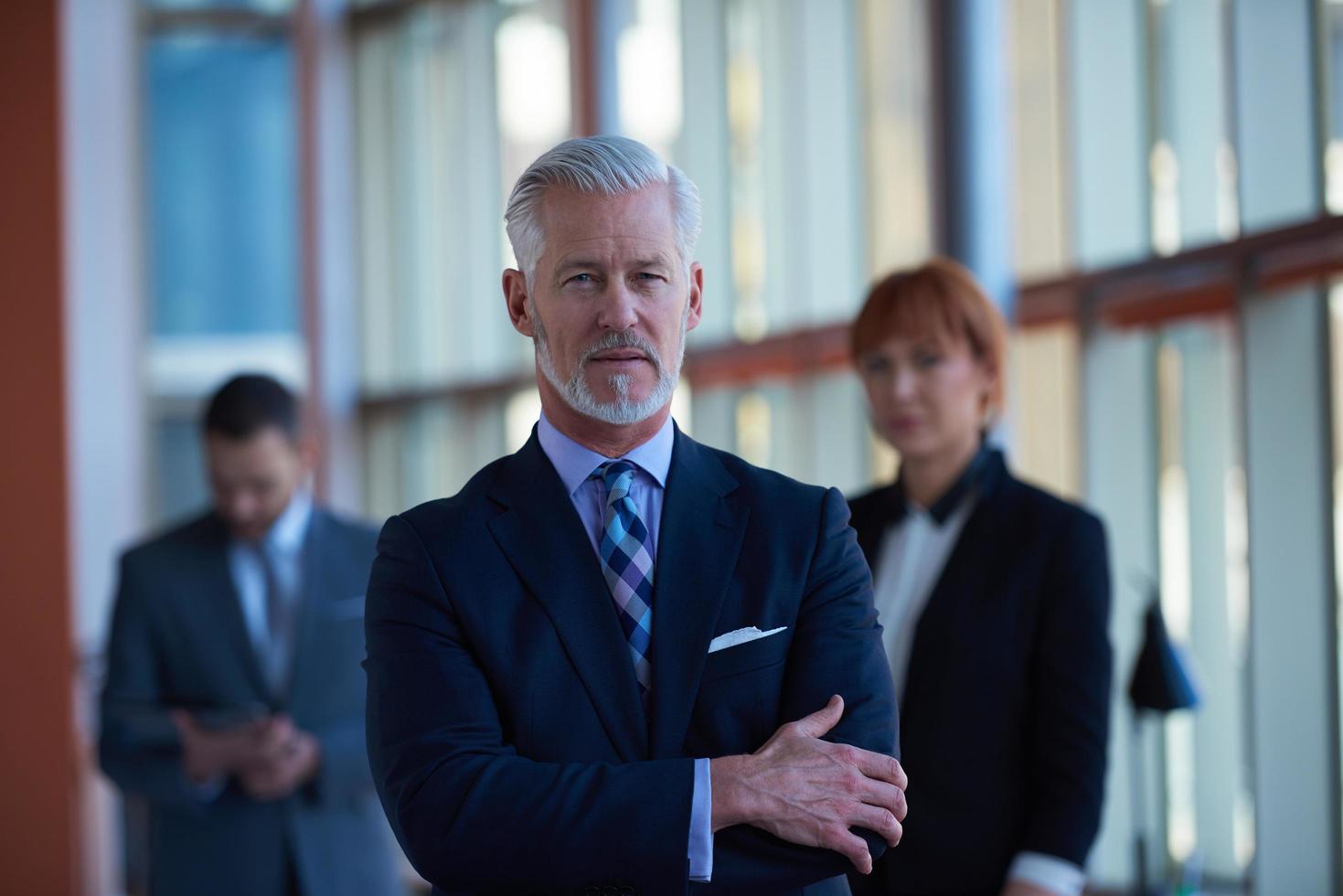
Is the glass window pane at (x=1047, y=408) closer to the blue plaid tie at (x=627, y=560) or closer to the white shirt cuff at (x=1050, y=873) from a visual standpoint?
the white shirt cuff at (x=1050, y=873)

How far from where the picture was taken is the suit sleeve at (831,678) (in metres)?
1.69

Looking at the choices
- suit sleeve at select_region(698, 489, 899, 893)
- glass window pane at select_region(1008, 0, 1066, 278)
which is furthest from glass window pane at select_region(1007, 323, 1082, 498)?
suit sleeve at select_region(698, 489, 899, 893)

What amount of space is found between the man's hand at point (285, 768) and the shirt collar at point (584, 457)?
76.0 inches

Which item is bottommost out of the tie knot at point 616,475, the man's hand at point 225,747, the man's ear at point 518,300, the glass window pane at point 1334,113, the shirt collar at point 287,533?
the man's hand at point 225,747

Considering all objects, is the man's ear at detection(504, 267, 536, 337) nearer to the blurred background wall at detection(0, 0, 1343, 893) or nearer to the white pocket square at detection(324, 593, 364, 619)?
the white pocket square at detection(324, 593, 364, 619)

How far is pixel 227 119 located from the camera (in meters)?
10.9

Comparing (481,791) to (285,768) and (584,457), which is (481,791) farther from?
(285,768)

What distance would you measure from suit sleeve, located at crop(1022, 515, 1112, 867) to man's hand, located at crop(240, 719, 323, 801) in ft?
5.60

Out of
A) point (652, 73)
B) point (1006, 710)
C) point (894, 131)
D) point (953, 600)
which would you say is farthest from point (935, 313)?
point (652, 73)

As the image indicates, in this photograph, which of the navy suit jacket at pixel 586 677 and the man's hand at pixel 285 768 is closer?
the navy suit jacket at pixel 586 677

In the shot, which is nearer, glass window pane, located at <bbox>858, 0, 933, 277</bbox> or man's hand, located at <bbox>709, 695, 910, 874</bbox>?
man's hand, located at <bbox>709, 695, 910, 874</bbox>

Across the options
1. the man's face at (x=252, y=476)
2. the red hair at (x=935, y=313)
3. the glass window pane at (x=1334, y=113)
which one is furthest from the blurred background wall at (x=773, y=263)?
the man's face at (x=252, y=476)

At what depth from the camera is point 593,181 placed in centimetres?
A: 170

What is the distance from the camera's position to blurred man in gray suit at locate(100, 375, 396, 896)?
139 inches
